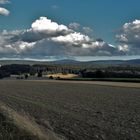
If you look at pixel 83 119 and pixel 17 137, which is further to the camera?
→ pixel 83 119

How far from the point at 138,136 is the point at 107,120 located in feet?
21.4

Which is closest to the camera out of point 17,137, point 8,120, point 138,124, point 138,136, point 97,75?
point 17,137

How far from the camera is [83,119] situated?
28.1 meters

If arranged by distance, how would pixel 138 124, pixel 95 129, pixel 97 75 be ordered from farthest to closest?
pixel 97 75, pixel 138 124, pixel 95 129

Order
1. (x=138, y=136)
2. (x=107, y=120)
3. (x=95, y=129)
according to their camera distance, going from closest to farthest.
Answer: (x=138, y=136), (x=95, y=129), (x=107, y=120)

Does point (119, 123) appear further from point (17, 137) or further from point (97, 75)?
point (97, 75)

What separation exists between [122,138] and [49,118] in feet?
28.0

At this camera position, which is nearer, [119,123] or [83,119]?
[119,123]

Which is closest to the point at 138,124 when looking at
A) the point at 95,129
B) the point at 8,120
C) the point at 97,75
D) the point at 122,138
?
the point at 95,129

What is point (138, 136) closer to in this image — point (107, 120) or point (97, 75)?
point (107, 120)

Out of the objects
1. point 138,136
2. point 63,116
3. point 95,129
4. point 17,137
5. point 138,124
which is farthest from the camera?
point 63,116

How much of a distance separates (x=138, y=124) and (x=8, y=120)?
8.55 m

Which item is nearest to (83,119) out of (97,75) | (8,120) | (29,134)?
(8,120)

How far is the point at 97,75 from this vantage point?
140000mm
